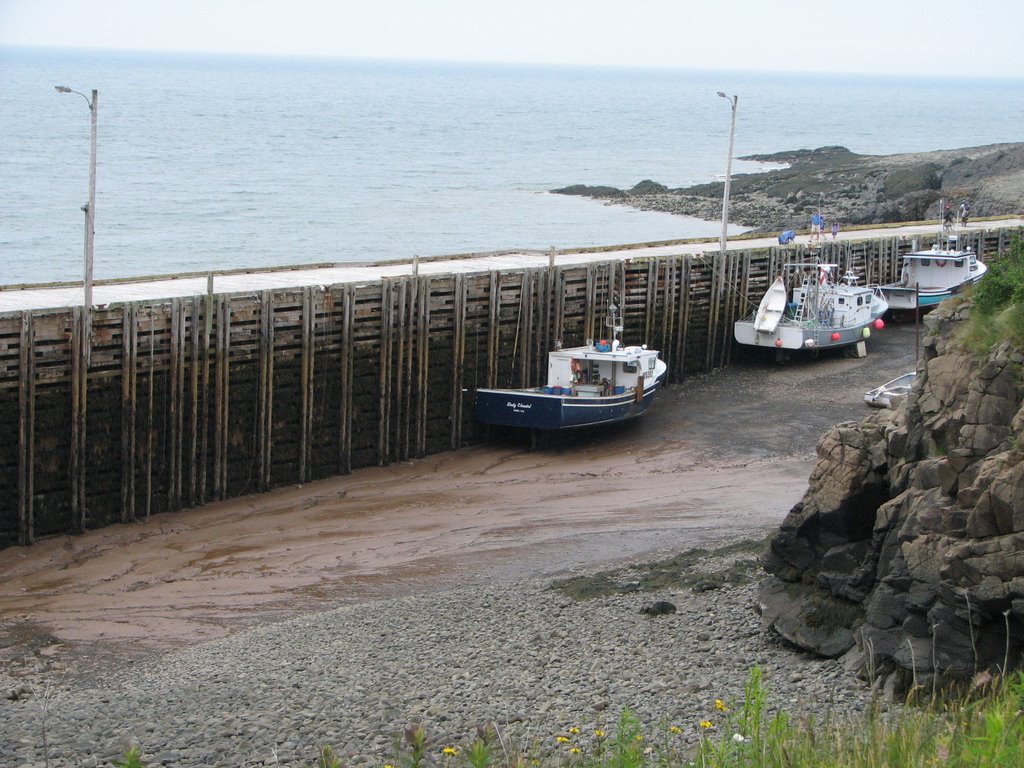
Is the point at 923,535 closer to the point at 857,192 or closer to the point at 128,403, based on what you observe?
the point at 128,403

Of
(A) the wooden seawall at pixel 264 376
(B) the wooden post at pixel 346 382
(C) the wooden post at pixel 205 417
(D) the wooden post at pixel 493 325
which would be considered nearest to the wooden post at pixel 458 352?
(A) the wooden seawall at pixel 264 376

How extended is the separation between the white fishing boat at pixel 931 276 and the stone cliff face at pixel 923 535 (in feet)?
84.1

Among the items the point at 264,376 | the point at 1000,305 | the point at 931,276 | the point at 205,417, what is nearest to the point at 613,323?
the point at 264,376

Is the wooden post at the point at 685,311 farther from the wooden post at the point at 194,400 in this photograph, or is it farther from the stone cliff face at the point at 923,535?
the stone cliff face at the point at 923,535

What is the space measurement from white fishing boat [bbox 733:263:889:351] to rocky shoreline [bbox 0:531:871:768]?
1791 centimetres

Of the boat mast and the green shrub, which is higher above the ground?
the green shrub

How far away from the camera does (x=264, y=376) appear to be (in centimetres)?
2822

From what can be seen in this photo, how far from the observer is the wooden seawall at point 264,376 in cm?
2517

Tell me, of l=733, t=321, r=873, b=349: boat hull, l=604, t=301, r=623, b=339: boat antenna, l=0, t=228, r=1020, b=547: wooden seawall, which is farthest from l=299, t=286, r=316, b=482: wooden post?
l=733, t=321, r=873, b=349: boat hull

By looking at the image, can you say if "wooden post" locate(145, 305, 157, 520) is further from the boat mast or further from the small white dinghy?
the small white dinghy

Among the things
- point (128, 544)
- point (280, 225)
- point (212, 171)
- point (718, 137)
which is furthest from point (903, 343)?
point (718, 137)

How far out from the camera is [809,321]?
1517 inches

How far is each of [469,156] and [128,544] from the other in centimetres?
10859

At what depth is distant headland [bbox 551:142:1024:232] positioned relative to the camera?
66062mm
